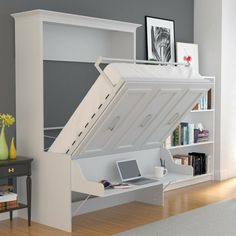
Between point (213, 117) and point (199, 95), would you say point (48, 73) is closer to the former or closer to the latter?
point (199, 95)

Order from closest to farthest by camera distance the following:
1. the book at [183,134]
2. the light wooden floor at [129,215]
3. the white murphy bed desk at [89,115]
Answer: the white murphy bed desk at [89,115], the light wooden floor at [129,215], the book at [183,134]

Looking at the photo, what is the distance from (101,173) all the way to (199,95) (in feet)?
4.13

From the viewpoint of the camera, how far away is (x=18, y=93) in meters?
5.05

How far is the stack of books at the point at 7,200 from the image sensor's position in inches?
183

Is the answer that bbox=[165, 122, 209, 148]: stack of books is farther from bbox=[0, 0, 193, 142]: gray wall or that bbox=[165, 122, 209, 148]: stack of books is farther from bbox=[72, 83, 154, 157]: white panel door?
bbox=[72, 83, 154, 157]: white panel door

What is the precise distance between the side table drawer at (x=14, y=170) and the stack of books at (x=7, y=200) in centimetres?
23

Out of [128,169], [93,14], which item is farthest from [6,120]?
[93,14]

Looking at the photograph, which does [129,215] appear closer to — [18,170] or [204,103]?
[18,170]

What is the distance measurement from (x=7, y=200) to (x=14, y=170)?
0.29m

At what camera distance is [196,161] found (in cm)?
702

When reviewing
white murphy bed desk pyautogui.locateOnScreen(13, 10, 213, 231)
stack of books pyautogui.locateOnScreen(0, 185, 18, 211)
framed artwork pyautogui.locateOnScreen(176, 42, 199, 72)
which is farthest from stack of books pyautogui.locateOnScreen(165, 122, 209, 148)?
stack of books pyautogui.locateOnScreen(0, 185, 18, 211)

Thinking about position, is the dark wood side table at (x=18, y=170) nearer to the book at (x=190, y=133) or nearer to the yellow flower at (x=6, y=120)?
the yellow flower at (x=6, y=120)

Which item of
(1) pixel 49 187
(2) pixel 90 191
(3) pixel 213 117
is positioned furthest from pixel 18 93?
(3) pixel 213 117

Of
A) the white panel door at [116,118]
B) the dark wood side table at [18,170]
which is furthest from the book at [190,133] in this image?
the dark wood side table at [18,170]
